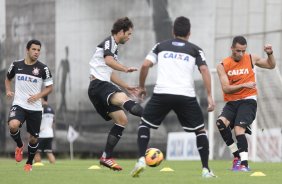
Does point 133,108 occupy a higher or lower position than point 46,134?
higher

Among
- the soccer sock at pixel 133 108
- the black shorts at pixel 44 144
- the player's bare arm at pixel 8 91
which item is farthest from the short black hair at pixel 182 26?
the black shorts at pixel 44 144

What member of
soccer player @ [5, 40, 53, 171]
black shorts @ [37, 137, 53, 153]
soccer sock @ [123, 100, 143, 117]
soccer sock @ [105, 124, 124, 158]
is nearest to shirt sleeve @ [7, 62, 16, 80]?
soccer player @ [5, 40, 53, 171]

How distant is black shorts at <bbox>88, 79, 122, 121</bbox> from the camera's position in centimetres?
1540

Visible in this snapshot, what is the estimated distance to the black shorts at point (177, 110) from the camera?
12.8 metres

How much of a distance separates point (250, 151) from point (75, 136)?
15.7 metres

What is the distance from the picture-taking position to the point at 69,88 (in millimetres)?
39906

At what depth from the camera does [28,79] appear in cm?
1644

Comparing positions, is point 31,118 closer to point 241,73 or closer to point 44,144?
point 241,73

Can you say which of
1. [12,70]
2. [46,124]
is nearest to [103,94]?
[12,70]

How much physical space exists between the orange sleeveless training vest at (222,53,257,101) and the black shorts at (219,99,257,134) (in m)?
0.12

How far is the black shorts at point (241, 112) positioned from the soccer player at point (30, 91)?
10.0 feet

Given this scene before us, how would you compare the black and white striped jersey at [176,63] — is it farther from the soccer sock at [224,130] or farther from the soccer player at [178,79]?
the soccer sock at [224,130]

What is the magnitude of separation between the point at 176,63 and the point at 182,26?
0.50 metres

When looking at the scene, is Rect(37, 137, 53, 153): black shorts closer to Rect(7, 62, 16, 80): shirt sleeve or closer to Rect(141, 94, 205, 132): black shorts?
Rect(7, 62, 16, 80): shirt sleeve
